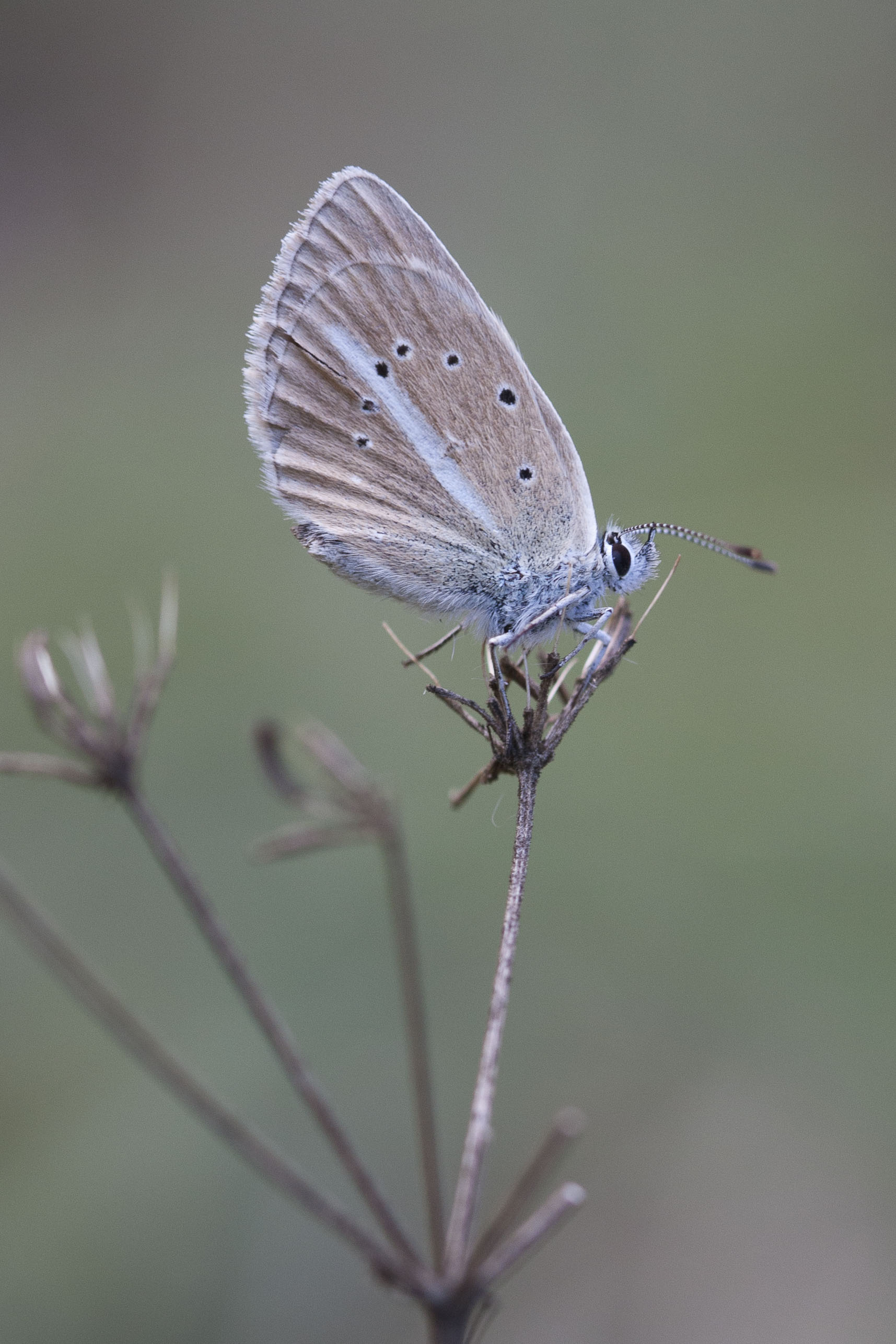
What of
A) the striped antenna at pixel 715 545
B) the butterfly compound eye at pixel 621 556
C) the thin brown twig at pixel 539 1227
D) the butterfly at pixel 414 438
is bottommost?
the striped antenna at pixel 715 545

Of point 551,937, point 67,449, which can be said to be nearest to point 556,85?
point 67,449

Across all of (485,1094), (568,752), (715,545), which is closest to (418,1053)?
(485,1094)

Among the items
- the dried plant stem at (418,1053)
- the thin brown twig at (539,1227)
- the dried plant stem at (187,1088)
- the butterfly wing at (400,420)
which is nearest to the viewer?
the thin brown twig at (539,1227)

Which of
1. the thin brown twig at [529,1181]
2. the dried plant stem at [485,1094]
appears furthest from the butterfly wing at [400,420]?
the thin brown twig at [529,1181]

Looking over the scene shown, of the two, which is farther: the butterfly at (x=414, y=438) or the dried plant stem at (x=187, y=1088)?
the butterfly at (x=414, y=438)

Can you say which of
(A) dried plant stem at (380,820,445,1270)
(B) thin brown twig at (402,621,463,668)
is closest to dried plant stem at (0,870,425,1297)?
(A) dried plant stem at (380,820,445,1270)

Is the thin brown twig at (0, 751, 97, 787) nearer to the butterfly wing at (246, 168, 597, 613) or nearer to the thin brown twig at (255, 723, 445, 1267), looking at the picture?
the thin brown twig at (255, 723, 445, 1267)

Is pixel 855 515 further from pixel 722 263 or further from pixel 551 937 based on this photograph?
pixel 551 937

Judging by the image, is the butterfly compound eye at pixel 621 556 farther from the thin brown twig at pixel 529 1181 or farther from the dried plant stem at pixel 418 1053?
the thin brown twig at pixel 529 1181
